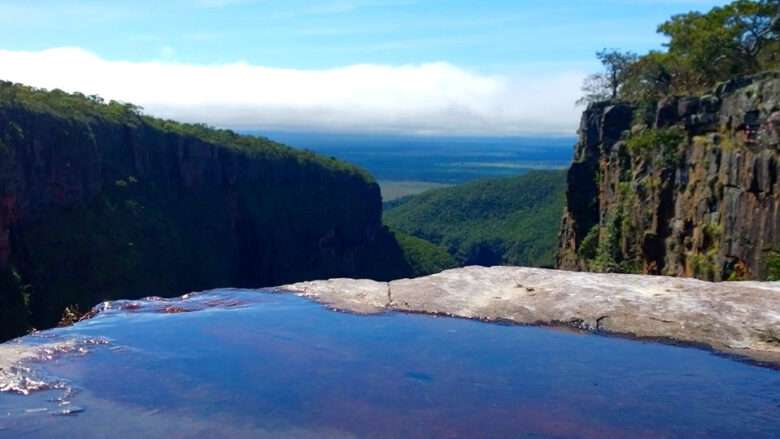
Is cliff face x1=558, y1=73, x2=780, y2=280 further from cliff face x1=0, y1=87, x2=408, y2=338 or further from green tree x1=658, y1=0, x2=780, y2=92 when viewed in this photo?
cliff face x1=0, y1=87, x2=408, y2=338

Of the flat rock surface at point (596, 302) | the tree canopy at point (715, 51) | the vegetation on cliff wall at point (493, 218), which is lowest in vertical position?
the vegetation on cliff wall at point (493, 218)

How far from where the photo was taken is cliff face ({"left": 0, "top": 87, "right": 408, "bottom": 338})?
50.0 metres

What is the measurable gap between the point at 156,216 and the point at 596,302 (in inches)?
2443

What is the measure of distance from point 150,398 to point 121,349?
4.98 ft

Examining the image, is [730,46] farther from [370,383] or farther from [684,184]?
[370,383]

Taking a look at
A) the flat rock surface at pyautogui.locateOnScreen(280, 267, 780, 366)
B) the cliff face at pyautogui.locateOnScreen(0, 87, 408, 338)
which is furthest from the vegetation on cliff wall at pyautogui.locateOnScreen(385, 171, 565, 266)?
the flat rock surface at pyautogui.locateOnScreen(280, 267, 780, 366)

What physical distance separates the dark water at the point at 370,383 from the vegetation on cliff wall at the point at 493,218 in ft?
305

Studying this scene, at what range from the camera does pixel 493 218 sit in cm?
13500

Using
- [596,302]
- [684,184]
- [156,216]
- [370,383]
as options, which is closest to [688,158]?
[684,184]

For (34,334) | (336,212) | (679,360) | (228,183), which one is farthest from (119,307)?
(336,212)

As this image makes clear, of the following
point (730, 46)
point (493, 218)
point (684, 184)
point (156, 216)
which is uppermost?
point (730, 46)

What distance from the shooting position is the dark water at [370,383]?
592cm

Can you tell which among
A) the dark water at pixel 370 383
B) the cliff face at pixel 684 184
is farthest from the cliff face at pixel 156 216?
the dark water at pixel 370 383

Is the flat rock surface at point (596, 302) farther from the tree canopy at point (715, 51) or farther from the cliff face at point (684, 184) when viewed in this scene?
the tree canopy at point (715, 51)
